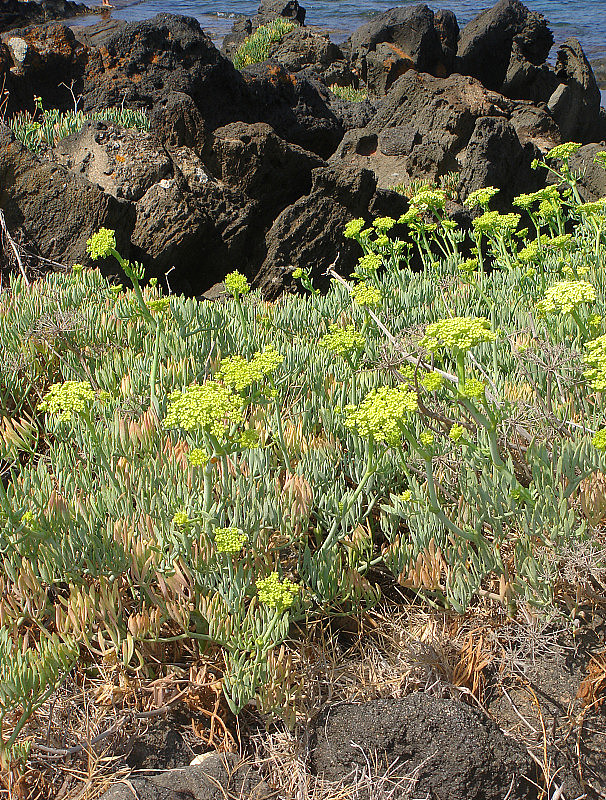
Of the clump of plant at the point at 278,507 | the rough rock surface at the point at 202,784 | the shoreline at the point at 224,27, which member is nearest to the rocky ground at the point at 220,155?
the clump of plant at the point at 278,507

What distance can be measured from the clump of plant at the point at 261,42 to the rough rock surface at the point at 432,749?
2144 centimetres

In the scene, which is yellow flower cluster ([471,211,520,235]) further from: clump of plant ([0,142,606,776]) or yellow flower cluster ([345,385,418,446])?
yellow flower cluster ([345,385,418,446])

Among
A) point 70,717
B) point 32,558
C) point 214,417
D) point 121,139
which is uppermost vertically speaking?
point 121,139

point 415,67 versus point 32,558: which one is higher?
point 415,67

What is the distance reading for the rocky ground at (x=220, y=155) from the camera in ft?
20.8

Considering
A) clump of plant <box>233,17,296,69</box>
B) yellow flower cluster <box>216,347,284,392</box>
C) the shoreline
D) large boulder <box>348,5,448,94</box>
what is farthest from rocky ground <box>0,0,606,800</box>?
the shoreline

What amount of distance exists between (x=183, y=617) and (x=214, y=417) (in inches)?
26.3

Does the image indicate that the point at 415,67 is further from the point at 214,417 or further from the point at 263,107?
the point at 214,417

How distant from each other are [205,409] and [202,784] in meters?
1.08

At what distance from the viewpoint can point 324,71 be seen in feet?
60.5

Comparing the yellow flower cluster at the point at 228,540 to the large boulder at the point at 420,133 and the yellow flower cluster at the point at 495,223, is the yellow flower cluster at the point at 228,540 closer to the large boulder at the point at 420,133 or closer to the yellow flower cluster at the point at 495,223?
the yellow flower cluster at the point at 495,223

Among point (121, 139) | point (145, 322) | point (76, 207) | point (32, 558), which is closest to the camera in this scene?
Answer: point (32, 558)

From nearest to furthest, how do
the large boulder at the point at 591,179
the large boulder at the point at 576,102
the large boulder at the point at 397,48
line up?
the large boulder at the point at 591,179 → the large boulder at the point at 576,102 → the large boulder at the point at 397,48

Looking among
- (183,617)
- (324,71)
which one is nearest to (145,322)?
(183,617)
